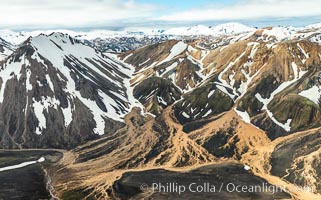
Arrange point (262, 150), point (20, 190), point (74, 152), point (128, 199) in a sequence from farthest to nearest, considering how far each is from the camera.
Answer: point (74, 152) → point (262, 150) → point (20, 190) → point (128, 199)

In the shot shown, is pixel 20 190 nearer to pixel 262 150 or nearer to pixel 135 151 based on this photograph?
pixel 135 151

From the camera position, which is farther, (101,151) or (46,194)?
(101,151)

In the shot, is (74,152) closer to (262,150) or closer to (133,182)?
(133,182)

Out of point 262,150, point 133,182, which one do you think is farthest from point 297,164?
point 133,182

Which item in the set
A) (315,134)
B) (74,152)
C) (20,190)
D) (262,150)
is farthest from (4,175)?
(315,134)

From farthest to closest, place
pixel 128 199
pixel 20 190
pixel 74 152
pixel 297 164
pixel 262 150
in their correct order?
1. pixel 74 152
2. pixel 262 150
3. pixel 297 164
4. pixel 20 190
5. pixel 128 199

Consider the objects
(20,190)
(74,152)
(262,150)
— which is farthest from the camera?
(74,152)

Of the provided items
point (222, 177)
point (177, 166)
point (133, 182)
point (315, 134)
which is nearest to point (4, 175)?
point (133, 182)

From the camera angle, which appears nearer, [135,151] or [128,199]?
[128,199]
